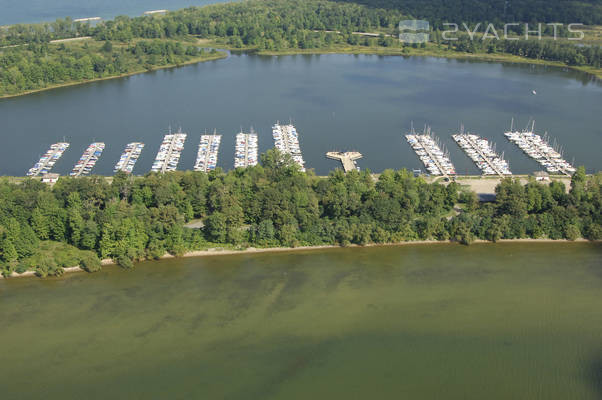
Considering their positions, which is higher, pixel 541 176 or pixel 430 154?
pixel 430 154

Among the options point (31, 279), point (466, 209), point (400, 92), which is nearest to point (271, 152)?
point (466, 209)

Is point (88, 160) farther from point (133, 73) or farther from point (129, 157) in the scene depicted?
point (133, 73)

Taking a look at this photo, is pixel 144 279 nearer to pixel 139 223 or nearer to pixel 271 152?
pixel 139 223

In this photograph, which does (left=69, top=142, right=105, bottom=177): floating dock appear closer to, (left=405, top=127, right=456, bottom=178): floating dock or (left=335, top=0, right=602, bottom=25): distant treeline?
(left=405, top=127, right=456, bottom=178): floating dock

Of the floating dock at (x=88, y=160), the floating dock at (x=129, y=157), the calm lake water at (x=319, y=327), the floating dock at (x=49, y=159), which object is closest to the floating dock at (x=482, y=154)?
the calm lake water at (x=319, y=327)

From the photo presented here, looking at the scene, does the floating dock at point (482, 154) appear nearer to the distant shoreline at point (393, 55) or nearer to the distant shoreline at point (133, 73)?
the distant shoreline at point (393, 55)

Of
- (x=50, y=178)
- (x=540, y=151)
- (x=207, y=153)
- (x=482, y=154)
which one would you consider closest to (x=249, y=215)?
(x=207, y=153)
